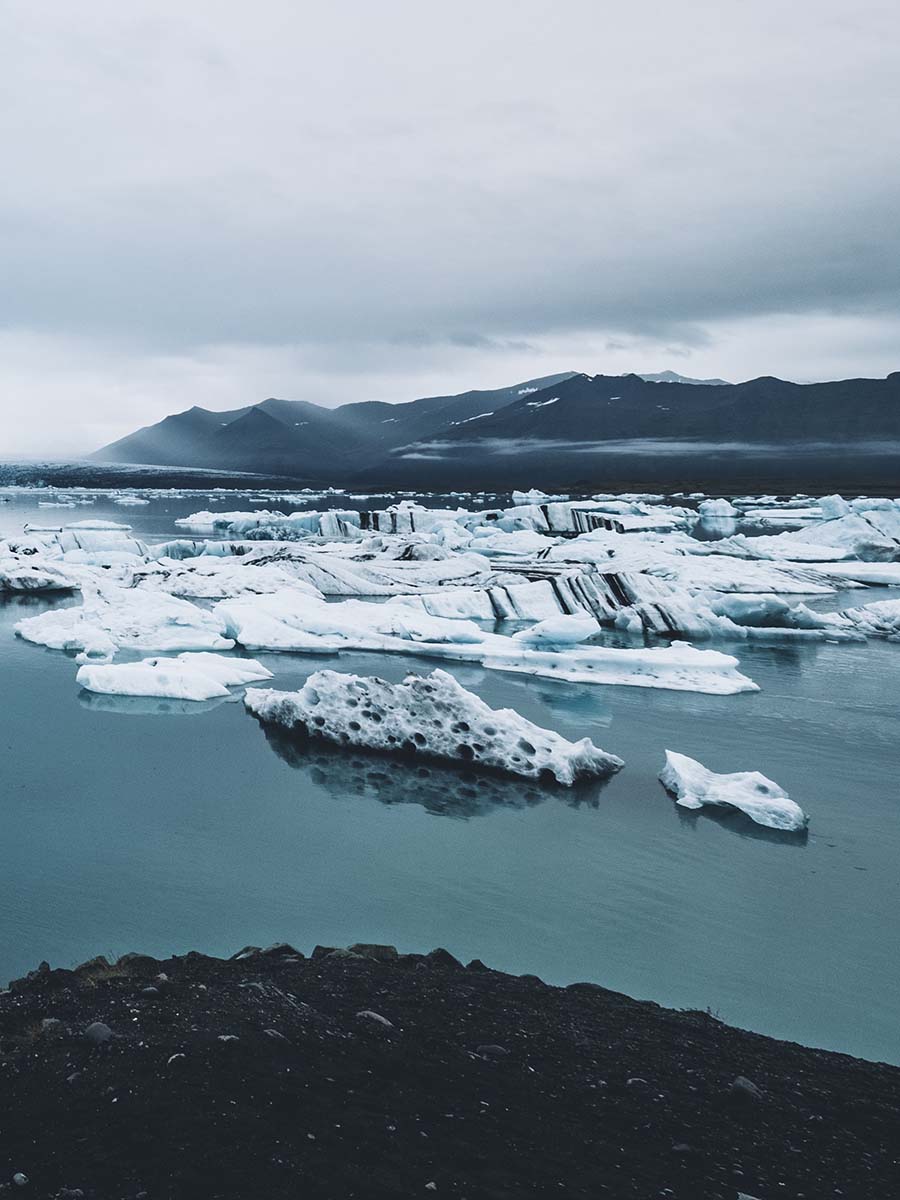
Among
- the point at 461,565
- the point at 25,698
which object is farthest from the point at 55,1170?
the point at 461,565

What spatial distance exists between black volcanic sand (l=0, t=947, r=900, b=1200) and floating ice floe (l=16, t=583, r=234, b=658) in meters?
10.8

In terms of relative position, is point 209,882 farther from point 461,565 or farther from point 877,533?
point 877,533

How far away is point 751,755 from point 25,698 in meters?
9.65

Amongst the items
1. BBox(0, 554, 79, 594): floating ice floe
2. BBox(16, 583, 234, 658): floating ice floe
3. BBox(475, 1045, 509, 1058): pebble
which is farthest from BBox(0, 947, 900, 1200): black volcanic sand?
BBox(0, 554, 79, 594): floating ice floe

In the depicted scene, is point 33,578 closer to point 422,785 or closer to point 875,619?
point 422,785

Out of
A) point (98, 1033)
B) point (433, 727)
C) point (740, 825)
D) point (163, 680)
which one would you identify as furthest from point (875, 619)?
point (98, 1033)

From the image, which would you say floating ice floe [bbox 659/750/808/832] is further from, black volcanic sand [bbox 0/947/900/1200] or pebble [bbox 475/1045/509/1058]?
pebble [bbox 475/1045/509/1058]

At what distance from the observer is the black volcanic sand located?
2.75 meters

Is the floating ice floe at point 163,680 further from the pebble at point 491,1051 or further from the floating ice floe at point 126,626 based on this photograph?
the pebble at point 491,1051

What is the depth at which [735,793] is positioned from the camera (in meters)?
8.24

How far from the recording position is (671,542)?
2981 centimetres

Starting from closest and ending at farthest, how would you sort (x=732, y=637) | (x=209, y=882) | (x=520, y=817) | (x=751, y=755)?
(x=209, y=882), (x=520, y=817), (x=751, y=755), (x=732, y=637)

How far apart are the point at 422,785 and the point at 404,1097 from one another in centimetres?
565

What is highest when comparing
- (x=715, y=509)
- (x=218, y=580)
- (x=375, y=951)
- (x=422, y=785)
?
(x=715, y=509)
